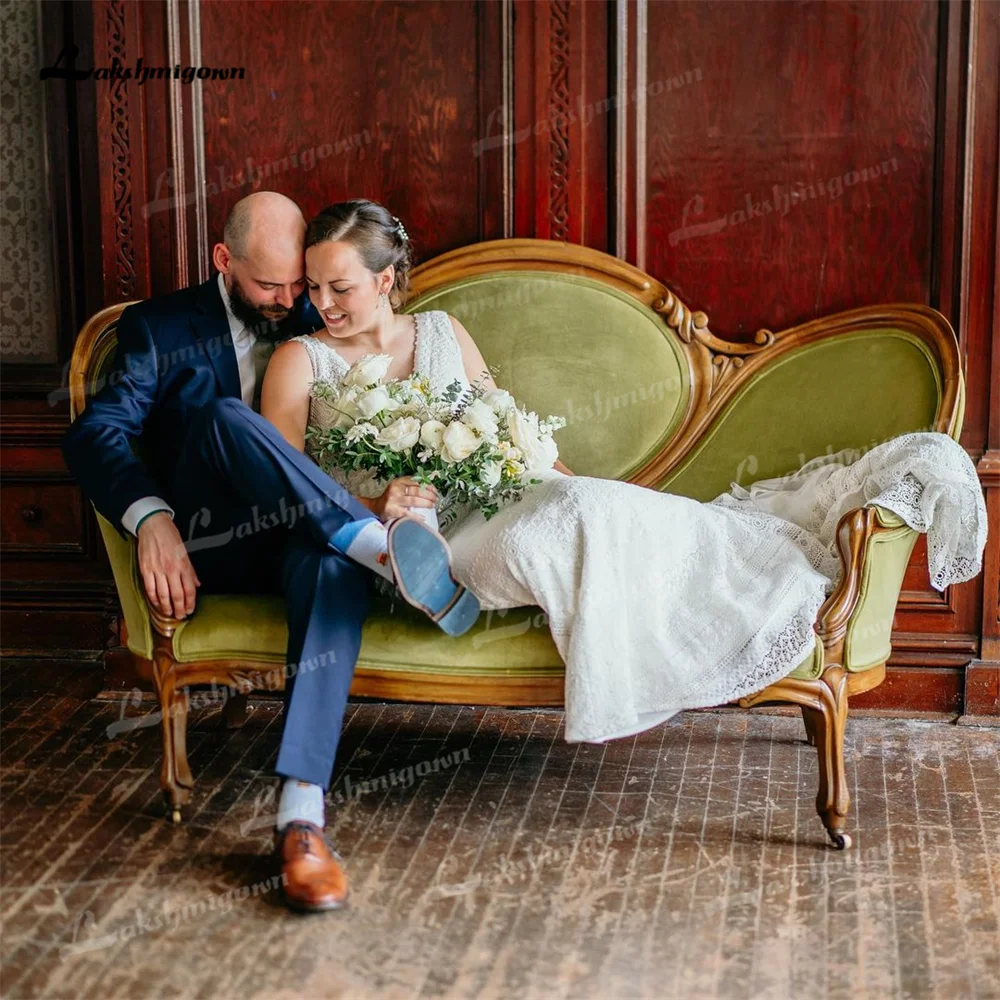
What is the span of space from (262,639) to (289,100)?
1.64m

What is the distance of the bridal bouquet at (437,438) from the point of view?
2.71 m

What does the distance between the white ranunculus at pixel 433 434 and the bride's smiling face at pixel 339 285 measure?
1.56 ft

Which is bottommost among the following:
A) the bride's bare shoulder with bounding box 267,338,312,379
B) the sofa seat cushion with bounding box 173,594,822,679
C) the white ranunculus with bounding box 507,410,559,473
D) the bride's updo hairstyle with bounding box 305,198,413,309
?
the sofa seat cushion with bounding box 173,594,822,679

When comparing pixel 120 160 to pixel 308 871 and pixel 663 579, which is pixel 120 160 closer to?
pixel 663 579

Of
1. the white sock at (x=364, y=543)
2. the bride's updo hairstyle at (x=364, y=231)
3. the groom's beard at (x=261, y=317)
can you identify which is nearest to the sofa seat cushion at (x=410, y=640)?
the white sock at (x=364, y=543)

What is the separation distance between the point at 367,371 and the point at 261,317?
17.7 inches

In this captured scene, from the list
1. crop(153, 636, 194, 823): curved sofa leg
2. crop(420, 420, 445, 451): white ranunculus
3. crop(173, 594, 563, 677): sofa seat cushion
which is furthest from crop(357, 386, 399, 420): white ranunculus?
crop(153, 636, 194, 823): curved sofa leg

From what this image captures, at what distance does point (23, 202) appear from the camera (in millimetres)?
3854

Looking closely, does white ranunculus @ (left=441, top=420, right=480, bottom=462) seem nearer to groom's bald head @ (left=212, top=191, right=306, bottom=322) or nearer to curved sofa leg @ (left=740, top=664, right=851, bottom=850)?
groom's bald head @ (left=212, top=191, right=306, bottom=322)

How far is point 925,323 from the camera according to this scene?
317 cm

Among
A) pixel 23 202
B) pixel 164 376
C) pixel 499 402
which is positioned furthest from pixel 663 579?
pixel 23 202

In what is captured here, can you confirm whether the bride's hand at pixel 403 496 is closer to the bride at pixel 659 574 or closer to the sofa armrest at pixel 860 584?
the bride at pixel 659 574

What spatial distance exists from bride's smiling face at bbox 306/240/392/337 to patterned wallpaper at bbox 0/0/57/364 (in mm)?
1260

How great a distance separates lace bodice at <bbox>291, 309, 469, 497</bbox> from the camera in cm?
296
